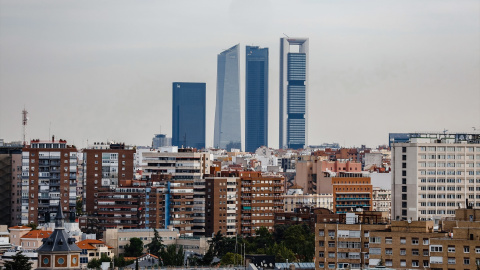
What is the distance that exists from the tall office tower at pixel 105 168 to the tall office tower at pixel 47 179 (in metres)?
5.35

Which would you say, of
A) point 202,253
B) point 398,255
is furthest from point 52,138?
point 398,255

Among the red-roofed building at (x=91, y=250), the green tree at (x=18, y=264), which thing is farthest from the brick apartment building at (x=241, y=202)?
the green tree at (x=18, y=264)

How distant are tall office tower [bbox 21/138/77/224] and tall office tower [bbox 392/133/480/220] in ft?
110

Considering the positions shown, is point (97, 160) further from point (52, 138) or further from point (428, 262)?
point (428, 262)

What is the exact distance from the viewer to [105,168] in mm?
129375

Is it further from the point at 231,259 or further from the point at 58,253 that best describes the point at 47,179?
the point at 58,253

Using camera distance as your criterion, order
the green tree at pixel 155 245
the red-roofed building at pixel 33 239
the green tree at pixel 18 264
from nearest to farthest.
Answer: the green tree at pixel 18 264 < the red-roofed building at pixel 33 239 < the green tree at pixel 155 245

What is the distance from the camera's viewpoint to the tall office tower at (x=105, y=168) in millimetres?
127750

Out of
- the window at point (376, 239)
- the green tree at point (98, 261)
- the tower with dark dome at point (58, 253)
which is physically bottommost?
the green tree at point (98, 261)

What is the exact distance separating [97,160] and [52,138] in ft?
16.7

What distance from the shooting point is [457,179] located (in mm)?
97688

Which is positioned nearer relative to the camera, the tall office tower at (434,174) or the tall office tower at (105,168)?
the tall office tower at (434,174)

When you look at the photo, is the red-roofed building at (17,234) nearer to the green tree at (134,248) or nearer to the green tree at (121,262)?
the green tree at (134,248)

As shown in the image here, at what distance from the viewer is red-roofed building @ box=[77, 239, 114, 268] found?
286 feet
